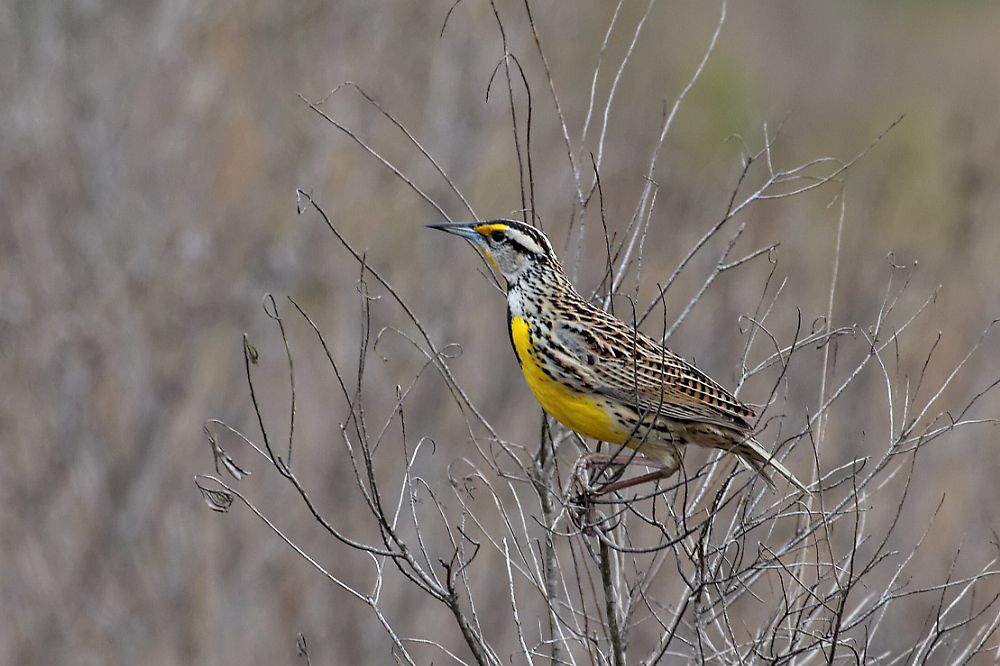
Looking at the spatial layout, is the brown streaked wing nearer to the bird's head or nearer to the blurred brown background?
the bird's head

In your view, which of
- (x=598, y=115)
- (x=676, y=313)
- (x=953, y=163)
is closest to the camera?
(x=676, y=313)

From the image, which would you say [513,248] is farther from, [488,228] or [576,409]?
[576,409]

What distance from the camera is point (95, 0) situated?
31.5 feet

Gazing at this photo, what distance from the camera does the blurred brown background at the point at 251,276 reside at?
967cm

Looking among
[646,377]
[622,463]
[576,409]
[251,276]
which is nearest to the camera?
[622,463]

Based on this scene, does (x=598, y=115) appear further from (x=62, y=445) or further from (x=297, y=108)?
(x=62, y=445)

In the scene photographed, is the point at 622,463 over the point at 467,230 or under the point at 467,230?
under

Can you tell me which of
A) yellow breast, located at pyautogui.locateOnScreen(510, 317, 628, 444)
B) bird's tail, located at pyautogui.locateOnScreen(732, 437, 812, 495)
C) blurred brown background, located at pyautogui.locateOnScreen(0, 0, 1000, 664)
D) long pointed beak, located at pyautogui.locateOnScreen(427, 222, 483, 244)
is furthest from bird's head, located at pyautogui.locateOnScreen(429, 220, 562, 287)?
blurred brown background, located at pyautogui.locateOnScreen(0, 0, 1000, 664)

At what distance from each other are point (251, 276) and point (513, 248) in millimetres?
5893

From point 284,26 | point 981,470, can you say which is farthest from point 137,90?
point 981,470

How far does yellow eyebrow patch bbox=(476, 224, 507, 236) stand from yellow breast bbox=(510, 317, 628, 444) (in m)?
0.70

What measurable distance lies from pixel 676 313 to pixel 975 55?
24.6ft

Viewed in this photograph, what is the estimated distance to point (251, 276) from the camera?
1029 centimetres

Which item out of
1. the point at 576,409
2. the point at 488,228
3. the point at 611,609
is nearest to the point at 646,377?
the point at 576,409
